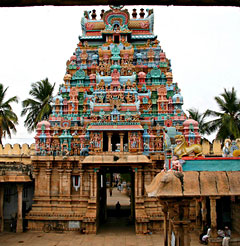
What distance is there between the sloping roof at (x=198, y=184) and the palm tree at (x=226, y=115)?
22.1 metres

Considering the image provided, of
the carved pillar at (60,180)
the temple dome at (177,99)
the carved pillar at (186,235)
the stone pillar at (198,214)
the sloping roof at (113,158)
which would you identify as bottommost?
the stone pillar at (198,214)

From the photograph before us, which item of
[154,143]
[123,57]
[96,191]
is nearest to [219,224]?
[154,143]

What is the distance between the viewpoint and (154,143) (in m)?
24.7

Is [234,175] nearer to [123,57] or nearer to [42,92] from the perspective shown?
[123,57]

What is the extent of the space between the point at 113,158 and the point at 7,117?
18.4 m

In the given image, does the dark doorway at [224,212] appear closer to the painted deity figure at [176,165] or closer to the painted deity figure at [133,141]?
the painted deity figure at [133,141]

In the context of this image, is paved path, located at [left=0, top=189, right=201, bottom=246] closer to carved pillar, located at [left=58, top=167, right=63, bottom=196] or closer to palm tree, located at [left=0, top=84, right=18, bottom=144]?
carved pillar, located at [left=58, top=167, right=63, bottom=196]

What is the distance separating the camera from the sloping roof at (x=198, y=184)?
953cm

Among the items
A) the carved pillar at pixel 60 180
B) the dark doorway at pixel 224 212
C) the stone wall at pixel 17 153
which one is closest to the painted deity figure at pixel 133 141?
the carved pillar at pixel 60 180

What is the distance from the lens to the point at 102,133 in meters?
23.9

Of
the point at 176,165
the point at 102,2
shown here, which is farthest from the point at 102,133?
the point at 102,2

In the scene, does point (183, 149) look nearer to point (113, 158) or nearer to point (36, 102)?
point (113, 158)

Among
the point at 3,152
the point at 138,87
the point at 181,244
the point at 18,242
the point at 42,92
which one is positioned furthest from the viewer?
the point at 42,92

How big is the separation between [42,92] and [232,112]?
24689 mm
